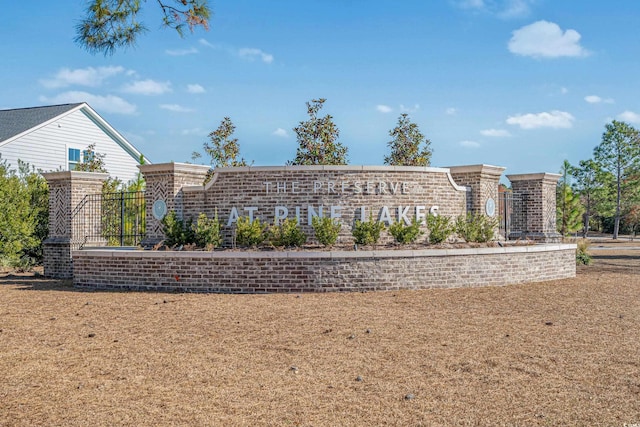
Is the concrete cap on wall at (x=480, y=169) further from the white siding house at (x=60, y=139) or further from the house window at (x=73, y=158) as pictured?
the house window at (x=73, y=158)

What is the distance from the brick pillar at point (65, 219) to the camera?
15938 mm

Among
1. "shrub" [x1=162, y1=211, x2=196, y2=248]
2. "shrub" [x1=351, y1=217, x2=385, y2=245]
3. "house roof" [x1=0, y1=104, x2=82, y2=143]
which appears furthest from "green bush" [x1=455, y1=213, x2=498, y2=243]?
"house roof" [x1=0, y1=104, x2=82, y2=143]

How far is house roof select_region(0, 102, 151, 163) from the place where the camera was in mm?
25913

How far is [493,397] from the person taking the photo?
16.8ft

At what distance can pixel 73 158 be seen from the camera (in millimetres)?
28125

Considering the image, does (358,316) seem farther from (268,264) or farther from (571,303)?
→ (571,303)

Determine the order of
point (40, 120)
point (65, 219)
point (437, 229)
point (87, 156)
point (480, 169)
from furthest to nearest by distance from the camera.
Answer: point (87, 156)
point (40, 120)
point (65, 219)
point (480, 169)
point (437, 229)

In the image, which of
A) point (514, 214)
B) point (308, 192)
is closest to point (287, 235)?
point (308, 192)

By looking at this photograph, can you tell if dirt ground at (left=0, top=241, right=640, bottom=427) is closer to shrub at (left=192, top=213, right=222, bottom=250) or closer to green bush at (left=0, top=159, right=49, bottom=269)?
shrub at (left=192, top=213, right=222, bottom=250)

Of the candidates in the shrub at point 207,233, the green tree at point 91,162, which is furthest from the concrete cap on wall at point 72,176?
the green tree at point 91,162

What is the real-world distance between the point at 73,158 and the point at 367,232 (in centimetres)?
2024

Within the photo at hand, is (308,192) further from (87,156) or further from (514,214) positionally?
(87,156)

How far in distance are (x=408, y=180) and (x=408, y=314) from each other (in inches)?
220

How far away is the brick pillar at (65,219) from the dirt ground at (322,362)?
5393mm
